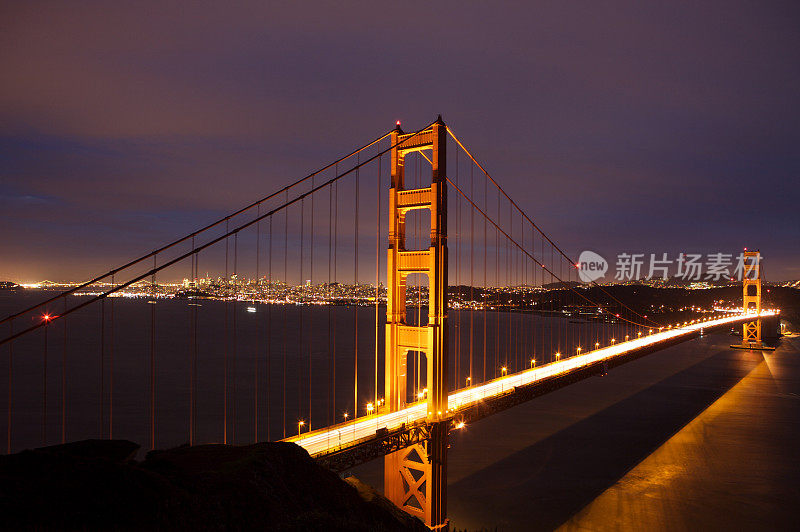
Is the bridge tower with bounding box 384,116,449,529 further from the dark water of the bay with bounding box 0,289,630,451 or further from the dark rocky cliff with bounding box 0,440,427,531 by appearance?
the dark rocky cliff with bounding box 0,440,427,531

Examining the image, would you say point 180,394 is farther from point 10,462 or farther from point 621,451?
point 10,462

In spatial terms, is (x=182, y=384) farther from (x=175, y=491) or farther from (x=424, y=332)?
(x=175, y=491)

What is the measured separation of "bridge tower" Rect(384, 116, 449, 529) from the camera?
16.0m

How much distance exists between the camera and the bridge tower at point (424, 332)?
1603 cm

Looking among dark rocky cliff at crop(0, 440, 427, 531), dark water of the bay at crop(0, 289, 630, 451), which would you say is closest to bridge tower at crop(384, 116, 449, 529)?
dark water of the bay at crop(0, 289, 630, 451)

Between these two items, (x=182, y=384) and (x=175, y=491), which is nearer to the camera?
(x=175, y=491)

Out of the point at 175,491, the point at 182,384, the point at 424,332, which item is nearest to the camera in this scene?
the point at 175,491

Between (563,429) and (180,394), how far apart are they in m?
29.2

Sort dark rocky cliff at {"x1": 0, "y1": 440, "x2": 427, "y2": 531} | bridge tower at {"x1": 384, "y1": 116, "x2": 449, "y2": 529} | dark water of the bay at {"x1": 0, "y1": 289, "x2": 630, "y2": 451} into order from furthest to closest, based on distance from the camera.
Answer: dark water of the bay at {"x1": 0, "y1": 289, "x2": 630, "y2": 451} < bridge tower at {"x1": 384, "y1": 116, "x2": 449, "y2": 529} < dark rocky cliff at {"x1": 0, "y1": 440, "x2": 427, "y2": 531}

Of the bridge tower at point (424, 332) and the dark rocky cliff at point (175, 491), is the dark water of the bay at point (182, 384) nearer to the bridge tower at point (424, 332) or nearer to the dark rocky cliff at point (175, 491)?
the bridge tower at point (424, 332)

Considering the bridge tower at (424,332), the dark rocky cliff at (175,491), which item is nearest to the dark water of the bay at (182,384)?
the bridge tower at (424,332)

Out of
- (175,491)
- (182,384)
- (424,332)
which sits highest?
(424,332)

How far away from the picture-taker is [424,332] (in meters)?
16.8

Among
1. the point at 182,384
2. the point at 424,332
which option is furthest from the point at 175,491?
the point at 182,384
